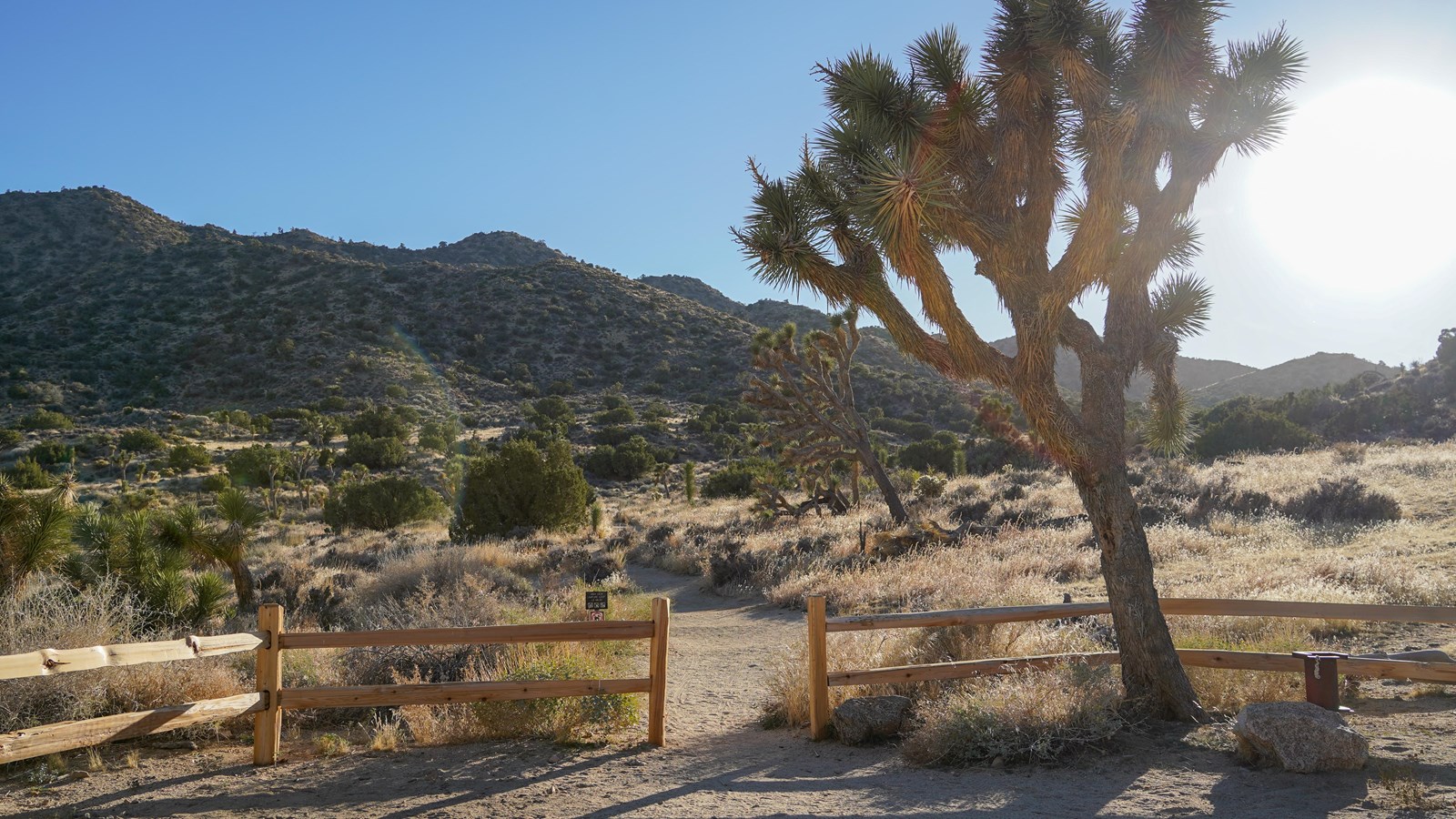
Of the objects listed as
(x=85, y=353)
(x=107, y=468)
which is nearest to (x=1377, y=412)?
(x=107, y=468)

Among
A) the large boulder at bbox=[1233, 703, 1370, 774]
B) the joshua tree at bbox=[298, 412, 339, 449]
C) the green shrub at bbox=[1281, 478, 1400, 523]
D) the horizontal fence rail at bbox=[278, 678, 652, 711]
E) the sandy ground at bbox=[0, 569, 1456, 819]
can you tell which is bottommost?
the sandy ground at bbox=[0, 569, 1456, 819]

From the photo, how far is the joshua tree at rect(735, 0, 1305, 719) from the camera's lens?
22.7 ft

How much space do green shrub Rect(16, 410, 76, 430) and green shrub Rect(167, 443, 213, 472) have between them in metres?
8.21

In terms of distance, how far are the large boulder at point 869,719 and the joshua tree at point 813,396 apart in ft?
48.8

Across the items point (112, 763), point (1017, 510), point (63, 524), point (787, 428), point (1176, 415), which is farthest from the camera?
point (787, 428)

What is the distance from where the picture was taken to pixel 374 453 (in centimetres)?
4053

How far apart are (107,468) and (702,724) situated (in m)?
38.9

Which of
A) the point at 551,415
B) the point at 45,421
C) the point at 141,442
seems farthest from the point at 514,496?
the point at 45,421

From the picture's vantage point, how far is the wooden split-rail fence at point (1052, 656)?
261 inches

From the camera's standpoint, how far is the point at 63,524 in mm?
10070

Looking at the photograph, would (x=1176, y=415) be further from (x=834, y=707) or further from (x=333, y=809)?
(x=333, y=809)

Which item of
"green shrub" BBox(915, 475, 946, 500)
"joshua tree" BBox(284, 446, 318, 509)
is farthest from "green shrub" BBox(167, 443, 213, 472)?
"green shrub" BBox(915, 475, 946, 500)

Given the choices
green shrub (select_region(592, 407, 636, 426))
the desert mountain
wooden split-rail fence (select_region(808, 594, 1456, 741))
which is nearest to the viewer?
wooden split-rail fence (select_region(808, 594, 1456, 741))

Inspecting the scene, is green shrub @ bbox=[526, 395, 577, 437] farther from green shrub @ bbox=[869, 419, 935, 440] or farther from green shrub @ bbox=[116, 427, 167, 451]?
green shrub @ bbox=[116, 427, 167, 451]
